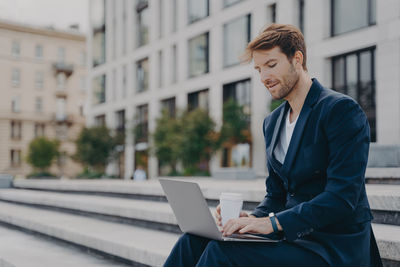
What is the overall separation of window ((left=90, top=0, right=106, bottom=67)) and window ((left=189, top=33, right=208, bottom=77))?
12879 millimetres

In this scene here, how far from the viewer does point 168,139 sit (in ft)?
88.5

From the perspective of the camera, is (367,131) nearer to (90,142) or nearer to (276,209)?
(276,209)

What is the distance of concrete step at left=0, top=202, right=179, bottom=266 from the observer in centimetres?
432

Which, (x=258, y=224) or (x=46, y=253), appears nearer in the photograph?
(x=258, y=224)

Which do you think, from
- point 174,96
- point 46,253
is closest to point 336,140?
point 46,253

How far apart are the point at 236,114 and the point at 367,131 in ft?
75.6

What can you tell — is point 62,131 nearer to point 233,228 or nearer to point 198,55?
point 198,55

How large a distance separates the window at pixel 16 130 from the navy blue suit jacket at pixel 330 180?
57.7 m

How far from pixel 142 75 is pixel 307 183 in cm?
3411

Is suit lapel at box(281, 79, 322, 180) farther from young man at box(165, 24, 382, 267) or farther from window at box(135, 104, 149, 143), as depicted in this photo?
window at box(135, 104, 149, 143)

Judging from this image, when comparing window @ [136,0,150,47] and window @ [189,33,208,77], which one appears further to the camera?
window @ [136,0,150,47]

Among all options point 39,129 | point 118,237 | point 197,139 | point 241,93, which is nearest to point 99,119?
point 39,129

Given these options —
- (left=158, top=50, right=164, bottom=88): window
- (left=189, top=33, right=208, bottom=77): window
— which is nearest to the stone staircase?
(left=189, top=33, right=208, bottom=77): window

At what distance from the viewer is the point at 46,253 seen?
5383 mm
